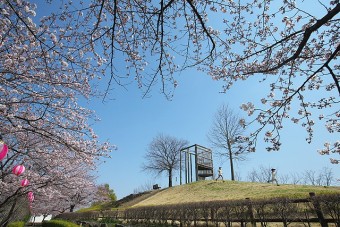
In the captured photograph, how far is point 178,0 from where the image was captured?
4539 millimetres

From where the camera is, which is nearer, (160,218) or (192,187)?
(160,218)

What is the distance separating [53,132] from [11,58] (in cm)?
271

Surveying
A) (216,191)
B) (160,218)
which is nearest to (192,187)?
(216,191)

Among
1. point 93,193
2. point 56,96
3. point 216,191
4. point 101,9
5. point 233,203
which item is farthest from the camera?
point 93,193

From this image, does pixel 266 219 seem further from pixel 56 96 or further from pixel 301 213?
pixel 56 96

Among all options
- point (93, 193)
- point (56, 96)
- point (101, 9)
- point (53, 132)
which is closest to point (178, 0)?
point (101, 9)

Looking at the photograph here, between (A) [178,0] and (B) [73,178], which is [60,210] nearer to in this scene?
(B) [73,178]

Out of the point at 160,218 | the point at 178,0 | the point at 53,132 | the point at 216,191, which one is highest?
the point at 178,0

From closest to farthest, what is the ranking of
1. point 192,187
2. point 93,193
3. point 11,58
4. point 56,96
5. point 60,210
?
point 11,58 < point 56,96 < point 192,187 < point 60,210 < point 93,193

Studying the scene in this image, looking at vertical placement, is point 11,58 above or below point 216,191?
above

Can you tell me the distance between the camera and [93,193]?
32781 millimetres

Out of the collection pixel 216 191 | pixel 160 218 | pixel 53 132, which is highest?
pixel 53 132

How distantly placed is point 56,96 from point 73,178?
7633 mm

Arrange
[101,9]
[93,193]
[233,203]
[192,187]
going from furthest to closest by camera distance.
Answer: [93,193]
[192,187]
[233,203]
[101,9]
